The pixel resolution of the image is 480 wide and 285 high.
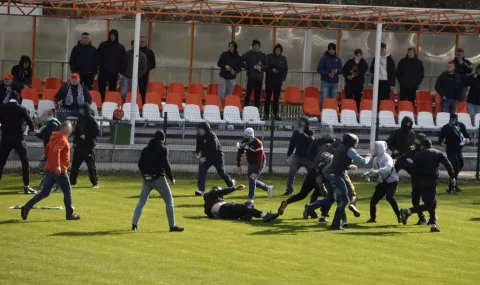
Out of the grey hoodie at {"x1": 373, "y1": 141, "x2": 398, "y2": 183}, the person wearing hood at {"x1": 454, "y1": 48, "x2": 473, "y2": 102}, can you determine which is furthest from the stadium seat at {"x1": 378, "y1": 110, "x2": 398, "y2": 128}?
the grey hoodie at {"x1": 373, "y1": 141, "x2": 398, "y2": 183}

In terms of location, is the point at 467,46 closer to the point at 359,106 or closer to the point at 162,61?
the point at 359,106

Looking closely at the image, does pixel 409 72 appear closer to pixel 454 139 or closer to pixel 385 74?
pixel 385 74

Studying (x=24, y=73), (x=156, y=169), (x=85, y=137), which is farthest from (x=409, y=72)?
(x=156, y=169)

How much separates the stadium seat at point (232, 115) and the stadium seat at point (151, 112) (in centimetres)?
176

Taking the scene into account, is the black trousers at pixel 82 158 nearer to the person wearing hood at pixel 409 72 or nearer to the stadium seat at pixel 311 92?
the stadium seat at pixel 311 92

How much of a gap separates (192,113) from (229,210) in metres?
10.1

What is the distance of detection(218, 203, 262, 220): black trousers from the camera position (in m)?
22.9

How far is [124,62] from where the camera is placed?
111ft

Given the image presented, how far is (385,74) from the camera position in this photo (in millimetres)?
35688

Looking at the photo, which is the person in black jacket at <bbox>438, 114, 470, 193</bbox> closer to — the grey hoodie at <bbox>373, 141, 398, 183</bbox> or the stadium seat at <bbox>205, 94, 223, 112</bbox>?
the grey hoodie at <bbox>373, 141, 398, 183</bbox>

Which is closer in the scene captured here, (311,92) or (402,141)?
(402,141)

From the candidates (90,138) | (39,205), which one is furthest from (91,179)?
(39,205)

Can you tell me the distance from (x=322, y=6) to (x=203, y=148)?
324 inches

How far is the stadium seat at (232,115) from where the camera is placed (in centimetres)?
3272
